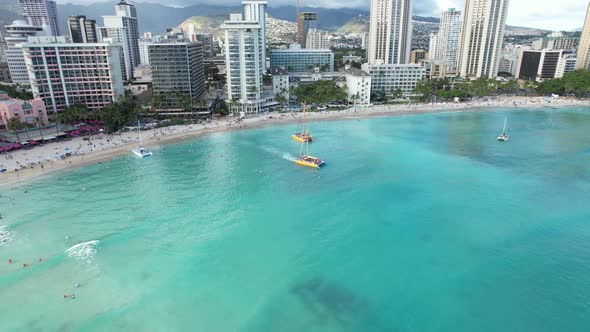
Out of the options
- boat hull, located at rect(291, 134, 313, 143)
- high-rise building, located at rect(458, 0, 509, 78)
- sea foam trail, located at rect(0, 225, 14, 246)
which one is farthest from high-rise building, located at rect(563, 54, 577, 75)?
sea foam trail, located at rect(0, 225, 14, 246)

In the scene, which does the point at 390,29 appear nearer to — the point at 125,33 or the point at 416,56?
the point at 416,56

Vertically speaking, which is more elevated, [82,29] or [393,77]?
[82,29]

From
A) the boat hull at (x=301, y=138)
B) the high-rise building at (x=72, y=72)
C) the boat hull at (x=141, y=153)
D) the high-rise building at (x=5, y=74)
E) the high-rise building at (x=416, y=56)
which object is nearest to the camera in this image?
the boat hull at (x=141, y=153)

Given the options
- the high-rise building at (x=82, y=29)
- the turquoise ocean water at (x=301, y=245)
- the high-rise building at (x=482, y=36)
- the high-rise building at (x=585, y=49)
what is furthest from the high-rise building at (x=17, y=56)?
the high-rise building at (x=585, y=49)

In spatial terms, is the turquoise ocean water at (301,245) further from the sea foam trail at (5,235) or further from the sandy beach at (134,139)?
the sandy beach at (134,139)

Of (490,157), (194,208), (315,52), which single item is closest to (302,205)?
(194,208)

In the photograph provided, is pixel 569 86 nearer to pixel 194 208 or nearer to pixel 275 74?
pixel 275 74

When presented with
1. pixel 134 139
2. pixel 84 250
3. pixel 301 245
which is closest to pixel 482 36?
pixel 134 139

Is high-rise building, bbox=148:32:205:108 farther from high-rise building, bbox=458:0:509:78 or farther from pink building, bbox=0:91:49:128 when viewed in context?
high-rise building, bbox=458:0:509:78
